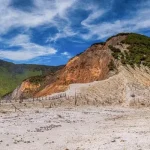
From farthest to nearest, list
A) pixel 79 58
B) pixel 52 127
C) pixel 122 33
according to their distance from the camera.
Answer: pixel 122 33
pixel 79 58
pixel 52 127

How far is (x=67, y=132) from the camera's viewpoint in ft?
120

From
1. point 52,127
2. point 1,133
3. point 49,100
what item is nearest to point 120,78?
point 49,100

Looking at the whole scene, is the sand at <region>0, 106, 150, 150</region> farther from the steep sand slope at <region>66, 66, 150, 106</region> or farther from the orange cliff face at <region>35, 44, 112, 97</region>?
the orange cliff face at <region>35, 44, 112, 97</region>

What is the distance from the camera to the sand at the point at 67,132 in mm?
27672

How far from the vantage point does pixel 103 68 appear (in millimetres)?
95062

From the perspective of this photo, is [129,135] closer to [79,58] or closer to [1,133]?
[1,133]

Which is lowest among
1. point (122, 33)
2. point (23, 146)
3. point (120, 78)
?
point (23, 146)

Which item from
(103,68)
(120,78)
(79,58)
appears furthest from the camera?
(79,58)

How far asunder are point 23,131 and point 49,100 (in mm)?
28290

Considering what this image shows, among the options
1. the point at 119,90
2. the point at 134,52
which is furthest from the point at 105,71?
the point at 119,90

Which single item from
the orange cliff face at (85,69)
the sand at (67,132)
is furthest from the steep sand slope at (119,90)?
the sand at (67,132)

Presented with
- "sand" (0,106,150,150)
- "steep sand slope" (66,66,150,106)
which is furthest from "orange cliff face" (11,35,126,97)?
"sand" (0,106,150,150)

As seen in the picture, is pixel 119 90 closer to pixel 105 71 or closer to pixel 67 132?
pixel 105 71

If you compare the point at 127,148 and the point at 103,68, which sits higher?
the point at 103,68
